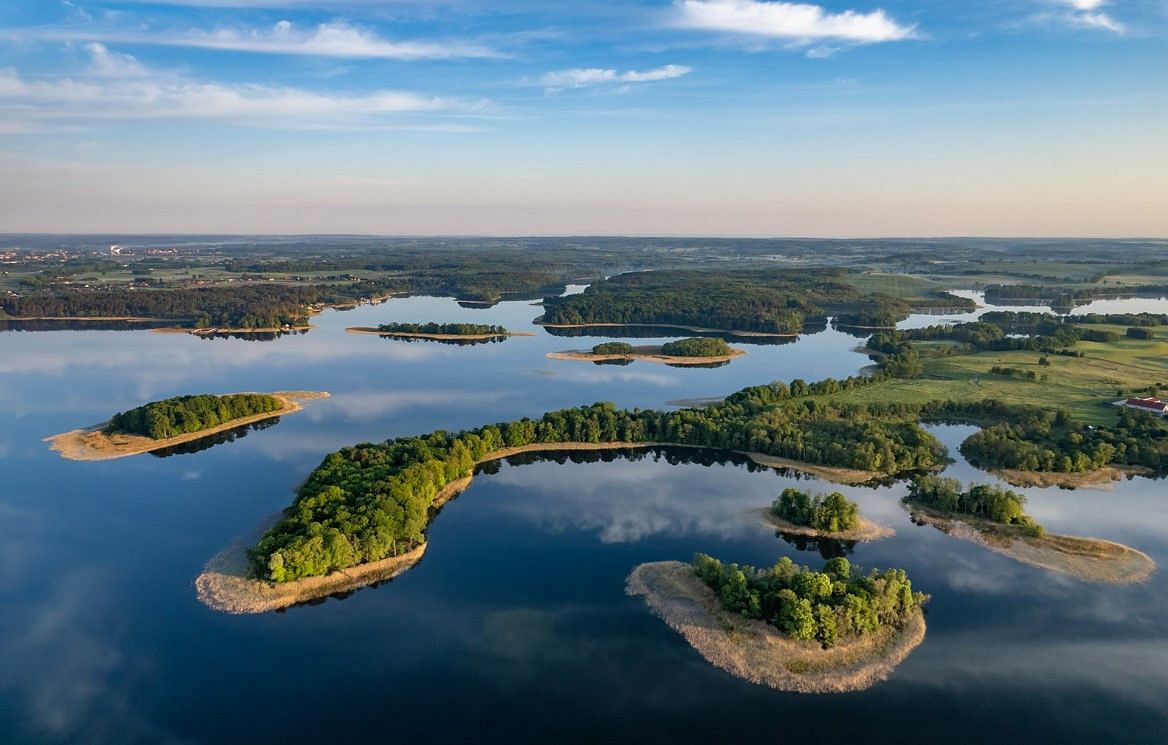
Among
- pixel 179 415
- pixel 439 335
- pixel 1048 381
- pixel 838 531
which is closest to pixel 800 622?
pixel 838 531

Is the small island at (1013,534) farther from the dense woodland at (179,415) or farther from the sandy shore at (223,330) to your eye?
the sandy shore at (223,330)

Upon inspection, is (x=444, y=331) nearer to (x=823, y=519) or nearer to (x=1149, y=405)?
(x=823, y=519)

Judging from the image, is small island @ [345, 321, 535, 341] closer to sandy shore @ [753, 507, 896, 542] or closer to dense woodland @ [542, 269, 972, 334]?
dense woodland @ [542, 269, 972, 334]

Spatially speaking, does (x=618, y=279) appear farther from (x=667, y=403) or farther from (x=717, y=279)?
(x=667, y=403)

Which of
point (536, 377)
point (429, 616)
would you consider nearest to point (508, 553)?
point (429, 616)

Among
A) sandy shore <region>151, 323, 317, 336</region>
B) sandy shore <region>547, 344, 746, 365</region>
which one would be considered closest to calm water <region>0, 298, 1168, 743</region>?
sandy shore <region>547, 344, 746, 365</region>

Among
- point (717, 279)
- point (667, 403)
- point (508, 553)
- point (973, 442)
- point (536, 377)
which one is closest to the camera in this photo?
point (508, 553)
